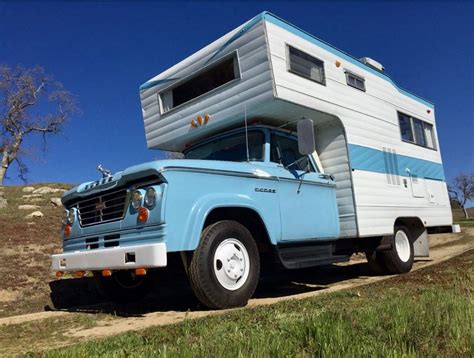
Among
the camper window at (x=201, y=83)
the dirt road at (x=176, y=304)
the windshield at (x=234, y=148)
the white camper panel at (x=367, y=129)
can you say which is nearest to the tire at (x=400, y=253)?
the white camper panel at (x=367, y=129)

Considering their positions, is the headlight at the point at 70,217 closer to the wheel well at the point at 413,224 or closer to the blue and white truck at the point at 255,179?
the blue and white truck at the point at 255,179

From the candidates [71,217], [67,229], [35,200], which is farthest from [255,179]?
[35,200]

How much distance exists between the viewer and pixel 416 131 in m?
9.88

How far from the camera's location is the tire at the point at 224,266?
15.4 feet

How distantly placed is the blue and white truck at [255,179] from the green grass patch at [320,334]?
95cm

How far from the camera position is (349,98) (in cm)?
761

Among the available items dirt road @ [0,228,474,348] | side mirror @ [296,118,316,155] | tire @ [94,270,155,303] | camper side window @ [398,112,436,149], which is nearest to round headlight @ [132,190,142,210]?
dirt road @ [0,228,474,348]

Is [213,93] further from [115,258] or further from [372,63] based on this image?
[372,63]

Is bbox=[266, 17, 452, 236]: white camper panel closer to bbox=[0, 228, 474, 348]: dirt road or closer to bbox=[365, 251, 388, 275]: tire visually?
bbox=[365, 251, 388, 275]: tire

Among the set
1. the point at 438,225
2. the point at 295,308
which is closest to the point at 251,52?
the point at 295,308

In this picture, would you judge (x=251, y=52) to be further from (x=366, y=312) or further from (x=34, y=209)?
(x=34, y=209)

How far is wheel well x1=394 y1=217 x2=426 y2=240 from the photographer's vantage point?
873 centimetres

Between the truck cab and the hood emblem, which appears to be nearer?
the truck cab

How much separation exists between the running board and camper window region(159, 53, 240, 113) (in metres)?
2.54
